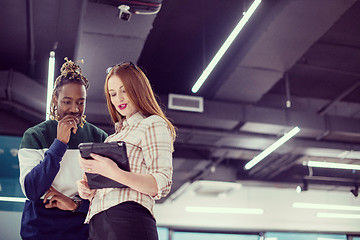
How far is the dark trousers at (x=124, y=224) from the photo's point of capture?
1.16 m

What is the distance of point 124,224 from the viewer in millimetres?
1175

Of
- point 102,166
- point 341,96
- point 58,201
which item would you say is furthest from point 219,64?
point 102,166

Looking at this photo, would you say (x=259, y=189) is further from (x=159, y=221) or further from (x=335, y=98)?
(x=335, y=98)

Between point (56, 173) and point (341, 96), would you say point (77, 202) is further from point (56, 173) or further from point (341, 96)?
point (341, 96)

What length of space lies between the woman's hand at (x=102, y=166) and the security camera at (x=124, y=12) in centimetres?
299

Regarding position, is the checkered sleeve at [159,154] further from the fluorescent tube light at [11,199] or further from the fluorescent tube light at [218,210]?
the fluorescent tube light at [218,210]

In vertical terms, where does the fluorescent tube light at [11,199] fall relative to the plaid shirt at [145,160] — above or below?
above

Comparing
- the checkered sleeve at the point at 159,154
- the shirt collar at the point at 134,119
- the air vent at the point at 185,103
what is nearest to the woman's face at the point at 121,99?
the shirt collar at the point at 134,119

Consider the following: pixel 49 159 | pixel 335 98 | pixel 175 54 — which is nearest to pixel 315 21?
pixel 175 54

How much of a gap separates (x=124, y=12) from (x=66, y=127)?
285cm

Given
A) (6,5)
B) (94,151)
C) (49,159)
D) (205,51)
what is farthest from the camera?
(205,51)

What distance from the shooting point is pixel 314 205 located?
1114cm

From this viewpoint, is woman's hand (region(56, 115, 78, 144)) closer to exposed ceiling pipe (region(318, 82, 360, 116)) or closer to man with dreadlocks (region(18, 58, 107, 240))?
man with dreadlocks (region(18, 58, 107, 240))

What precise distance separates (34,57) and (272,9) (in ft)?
10.5
